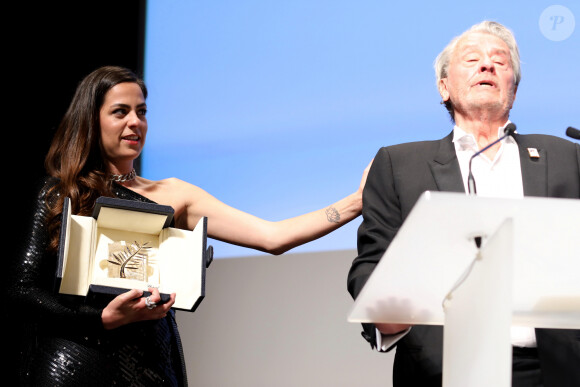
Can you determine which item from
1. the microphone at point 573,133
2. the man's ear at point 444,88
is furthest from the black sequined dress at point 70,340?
the microphone at point 573,133

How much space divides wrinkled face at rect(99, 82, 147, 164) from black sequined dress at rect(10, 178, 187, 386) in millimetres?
319

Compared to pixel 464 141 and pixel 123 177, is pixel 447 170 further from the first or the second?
pixel 123 177

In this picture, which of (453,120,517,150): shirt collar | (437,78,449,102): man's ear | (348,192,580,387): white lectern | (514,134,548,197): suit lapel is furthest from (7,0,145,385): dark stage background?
(348,192,580,387): white lectern

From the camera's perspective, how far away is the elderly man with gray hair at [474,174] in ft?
5.40

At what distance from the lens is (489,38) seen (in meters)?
2.16

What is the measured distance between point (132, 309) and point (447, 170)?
0.84 meters

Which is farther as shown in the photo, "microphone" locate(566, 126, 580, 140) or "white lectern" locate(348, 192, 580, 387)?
"microphone" locate(566, 126, 580, 140)

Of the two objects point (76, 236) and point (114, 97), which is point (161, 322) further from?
point (114, 97)

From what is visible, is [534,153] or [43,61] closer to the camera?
[534,153]

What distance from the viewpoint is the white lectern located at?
1148mm

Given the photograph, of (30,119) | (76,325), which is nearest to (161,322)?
(76,325)

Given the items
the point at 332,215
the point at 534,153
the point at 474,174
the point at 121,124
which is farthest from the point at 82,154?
the point at 534,153

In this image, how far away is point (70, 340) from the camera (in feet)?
6.64

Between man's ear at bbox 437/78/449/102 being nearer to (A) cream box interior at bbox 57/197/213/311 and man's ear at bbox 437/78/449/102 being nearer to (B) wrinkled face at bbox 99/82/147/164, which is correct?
(A) cream box interior at bbox 57/197/213/311
